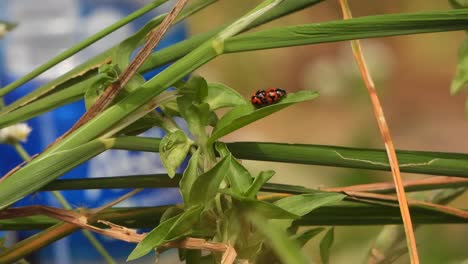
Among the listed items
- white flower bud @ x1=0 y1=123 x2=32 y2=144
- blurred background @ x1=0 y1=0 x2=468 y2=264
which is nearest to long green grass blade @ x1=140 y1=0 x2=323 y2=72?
white flower bud @ x1=0 y1=123 x2=32 y2=144

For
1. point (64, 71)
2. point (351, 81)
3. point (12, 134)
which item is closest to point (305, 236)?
point (12, 134)

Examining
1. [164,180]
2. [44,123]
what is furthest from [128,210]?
[44,123]

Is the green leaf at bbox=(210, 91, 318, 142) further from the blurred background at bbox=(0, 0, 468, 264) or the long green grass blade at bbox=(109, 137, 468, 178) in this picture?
the blurred background at bbox=(0, 0, 468, 264)

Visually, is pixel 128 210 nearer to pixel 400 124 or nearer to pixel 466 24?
pixel 466 24

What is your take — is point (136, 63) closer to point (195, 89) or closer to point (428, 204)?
point (195, 89)

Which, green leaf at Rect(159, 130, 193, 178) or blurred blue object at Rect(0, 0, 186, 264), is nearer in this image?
green leaf at Rect(159, 130, 193, 178)

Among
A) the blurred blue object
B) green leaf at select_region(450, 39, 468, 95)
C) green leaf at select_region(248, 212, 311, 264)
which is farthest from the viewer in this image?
the blurred blue object
